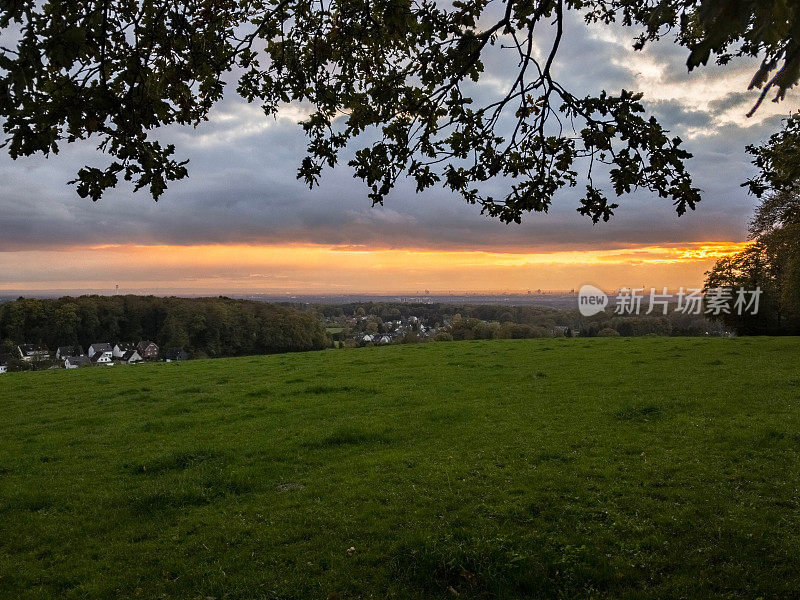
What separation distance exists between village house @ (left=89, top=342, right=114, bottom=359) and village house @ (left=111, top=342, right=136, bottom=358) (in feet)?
1.16

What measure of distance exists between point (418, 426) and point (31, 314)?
60.6m

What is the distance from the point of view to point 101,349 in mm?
54719

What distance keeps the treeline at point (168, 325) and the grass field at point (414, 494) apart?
131ft

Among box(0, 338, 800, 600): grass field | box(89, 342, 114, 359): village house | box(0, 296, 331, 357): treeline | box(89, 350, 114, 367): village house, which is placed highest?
box(0, 338, 800, 600): grass field

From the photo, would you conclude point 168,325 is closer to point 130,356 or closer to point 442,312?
point 130,356

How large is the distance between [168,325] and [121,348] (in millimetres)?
5688

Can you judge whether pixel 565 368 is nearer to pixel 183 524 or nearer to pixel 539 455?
pixel 539 455

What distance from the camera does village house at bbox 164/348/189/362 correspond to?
5234 centimetres

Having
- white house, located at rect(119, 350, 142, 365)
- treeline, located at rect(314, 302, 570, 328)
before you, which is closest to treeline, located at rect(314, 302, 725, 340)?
A: treeline, located at rect(314, 302, 570, 328)

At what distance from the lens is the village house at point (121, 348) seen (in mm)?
→ 53469

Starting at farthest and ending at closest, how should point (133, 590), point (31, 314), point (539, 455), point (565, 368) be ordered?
1. point (31, 314)
2. point (565, 368)
3. point (539, 455)
4. point (133, 590)

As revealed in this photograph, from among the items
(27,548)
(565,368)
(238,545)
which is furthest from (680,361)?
(27,548)

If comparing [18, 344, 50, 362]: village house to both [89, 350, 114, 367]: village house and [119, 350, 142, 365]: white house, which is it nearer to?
[89, 350, 114, 367]: village house

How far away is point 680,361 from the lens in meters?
20.8
